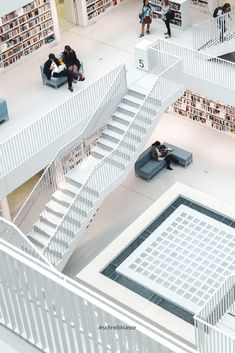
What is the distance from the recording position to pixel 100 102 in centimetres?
1839

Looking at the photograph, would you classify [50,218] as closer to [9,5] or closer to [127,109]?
[127,109]

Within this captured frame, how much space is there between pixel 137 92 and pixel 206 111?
349 centimetres

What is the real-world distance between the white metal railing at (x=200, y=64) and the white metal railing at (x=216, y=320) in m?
5.76

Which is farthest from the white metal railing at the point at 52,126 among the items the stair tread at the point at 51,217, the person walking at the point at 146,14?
the person walking at the point at 146,14

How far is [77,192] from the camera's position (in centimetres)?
1759

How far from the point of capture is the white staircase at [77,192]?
17375mm

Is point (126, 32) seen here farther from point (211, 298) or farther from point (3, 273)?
point (3, 273)

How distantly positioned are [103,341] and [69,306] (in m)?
0.53

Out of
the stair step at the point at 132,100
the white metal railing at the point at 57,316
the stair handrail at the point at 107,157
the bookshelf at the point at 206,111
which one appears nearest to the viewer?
the white metal railing at the point at 57,316

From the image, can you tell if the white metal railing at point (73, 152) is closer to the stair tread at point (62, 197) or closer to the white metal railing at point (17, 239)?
the stair tread at point (62, 197)

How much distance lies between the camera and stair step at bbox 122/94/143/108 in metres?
19.0

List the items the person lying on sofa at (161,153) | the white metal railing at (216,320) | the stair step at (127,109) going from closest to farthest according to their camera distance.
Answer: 1. the white metal railing at (216,320)
2. the stair step at (127,109)
3. the person lying on sofa at (161,153)

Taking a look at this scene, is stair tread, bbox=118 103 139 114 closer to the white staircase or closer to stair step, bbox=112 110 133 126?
the white staircase

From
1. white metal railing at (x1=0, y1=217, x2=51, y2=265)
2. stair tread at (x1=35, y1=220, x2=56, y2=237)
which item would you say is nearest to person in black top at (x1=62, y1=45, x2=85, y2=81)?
stair tread at (x1=35, y1=220, x2=56, y2=237)
